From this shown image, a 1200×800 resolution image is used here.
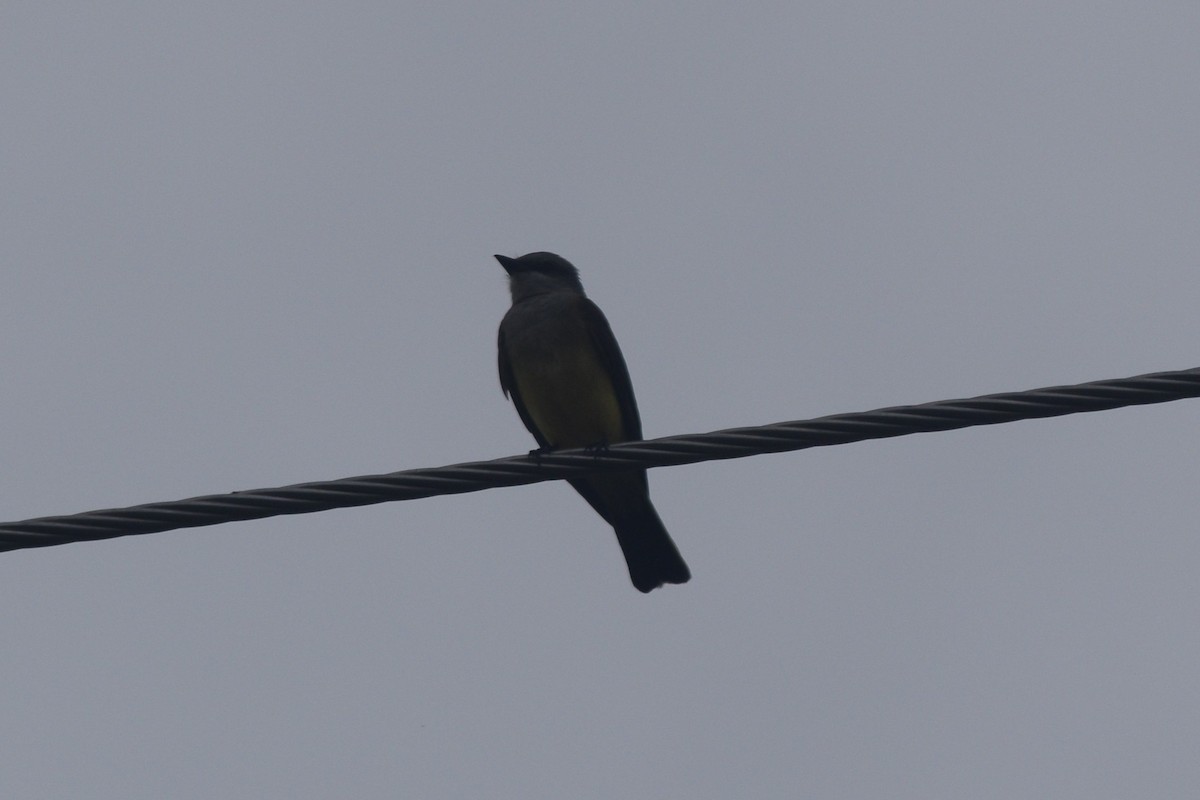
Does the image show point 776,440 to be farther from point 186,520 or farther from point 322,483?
point 186,520

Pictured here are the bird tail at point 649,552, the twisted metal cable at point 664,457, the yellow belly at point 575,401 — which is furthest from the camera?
the bird tail at point 649,552

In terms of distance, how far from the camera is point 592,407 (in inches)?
293

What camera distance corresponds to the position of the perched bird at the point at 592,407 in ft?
24.5

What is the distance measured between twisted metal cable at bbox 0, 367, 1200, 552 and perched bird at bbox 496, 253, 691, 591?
113 inches

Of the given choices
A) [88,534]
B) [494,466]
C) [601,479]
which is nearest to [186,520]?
[88,534]

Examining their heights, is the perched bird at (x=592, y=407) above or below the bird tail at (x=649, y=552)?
above

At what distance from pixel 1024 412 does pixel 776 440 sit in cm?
67

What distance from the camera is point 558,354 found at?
7613 millimetres

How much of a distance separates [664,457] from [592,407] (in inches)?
112

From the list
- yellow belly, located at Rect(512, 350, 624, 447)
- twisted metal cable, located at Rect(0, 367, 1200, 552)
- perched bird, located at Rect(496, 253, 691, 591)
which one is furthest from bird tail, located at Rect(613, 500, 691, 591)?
twisted metal cable, located at Rect(0, 367, 1200, 552)

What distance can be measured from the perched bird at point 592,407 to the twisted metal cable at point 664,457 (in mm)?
2868

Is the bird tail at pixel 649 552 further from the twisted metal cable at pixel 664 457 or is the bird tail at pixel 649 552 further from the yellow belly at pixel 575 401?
the twisted metal cable at pixel 664 457

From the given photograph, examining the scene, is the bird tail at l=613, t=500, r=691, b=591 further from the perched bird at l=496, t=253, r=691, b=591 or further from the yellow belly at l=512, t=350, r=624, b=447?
the yellow belly at l=512, t=350, r=624, b=447

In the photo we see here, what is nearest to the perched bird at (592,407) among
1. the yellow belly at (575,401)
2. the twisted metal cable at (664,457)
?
the yellow belly at (575,401)
